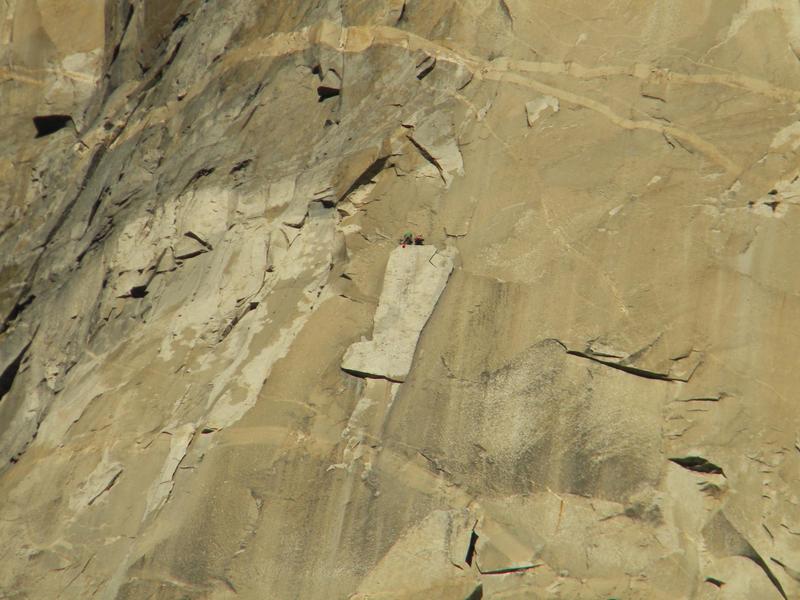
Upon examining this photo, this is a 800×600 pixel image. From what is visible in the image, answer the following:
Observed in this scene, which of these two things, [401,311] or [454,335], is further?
[401,311]

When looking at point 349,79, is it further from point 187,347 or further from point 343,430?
point 343,430

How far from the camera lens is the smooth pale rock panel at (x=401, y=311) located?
24.3ft

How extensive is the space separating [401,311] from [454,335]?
0.46 meters

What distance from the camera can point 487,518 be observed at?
6875 mm

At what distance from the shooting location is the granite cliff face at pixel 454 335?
6.75 m

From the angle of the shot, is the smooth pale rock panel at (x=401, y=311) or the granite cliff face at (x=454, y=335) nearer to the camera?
the granite cliff face at (x=454, y=335)

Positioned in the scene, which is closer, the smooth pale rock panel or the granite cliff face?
the granite cliff face

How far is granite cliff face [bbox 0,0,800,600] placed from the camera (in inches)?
266

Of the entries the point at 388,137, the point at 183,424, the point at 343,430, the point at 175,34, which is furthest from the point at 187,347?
the point at 175,34

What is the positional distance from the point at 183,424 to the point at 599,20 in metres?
4.48

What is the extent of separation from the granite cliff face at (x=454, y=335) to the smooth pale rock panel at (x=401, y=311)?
0.02 metres

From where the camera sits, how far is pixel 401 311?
756 cm

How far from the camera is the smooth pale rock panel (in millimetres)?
7418

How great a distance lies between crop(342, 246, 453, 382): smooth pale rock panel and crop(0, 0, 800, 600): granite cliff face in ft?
0.07
